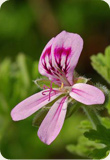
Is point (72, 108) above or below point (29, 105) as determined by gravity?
below

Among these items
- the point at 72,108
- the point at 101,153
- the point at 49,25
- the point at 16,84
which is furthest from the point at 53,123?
the point at 49,25

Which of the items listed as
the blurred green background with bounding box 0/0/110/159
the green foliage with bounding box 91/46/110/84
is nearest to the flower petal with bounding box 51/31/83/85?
the green foliage with bounding box 91/46/110/84

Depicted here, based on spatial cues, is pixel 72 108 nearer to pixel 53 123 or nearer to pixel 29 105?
pixel 53 123

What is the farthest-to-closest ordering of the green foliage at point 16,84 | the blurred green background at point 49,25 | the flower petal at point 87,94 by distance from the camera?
1. the blurred green background at point 49,25
2. the green foliage at point 16,84
3. the flower petal at point 87,94

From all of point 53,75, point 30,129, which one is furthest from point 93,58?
point 30,129

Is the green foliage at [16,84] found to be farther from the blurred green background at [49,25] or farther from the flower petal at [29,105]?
the blurred green background at [49,25]

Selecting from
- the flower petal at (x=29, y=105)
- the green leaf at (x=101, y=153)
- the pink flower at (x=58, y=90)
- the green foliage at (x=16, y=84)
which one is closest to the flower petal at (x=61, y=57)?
the pink flower at (x=58, y=90)
